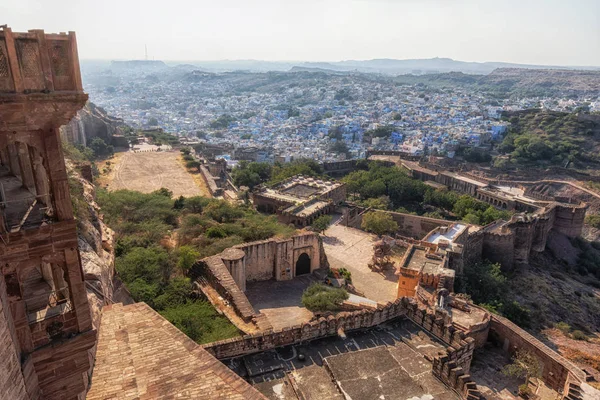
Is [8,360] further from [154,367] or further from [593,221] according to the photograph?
[593,221]

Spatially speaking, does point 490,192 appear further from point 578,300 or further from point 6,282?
point 6,282

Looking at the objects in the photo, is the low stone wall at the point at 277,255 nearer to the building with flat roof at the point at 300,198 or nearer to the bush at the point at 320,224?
the bush at the point at 320,224

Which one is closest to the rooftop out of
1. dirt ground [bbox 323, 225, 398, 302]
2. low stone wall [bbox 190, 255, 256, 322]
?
low stone wall [bbox 190, 255, 256, 322]

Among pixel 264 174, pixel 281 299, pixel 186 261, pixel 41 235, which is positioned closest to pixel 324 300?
pixel 281 299

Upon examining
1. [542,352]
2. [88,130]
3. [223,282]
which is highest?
[223,282]

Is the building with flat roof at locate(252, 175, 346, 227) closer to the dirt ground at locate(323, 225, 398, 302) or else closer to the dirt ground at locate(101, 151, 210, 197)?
the dirt ground at locate(323, 225, 398, 302)

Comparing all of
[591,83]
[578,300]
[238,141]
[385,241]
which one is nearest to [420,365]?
[385,241]

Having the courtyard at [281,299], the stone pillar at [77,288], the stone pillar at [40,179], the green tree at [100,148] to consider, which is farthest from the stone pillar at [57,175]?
the green tree at [100,148]

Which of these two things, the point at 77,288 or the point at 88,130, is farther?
the point at 88,130
